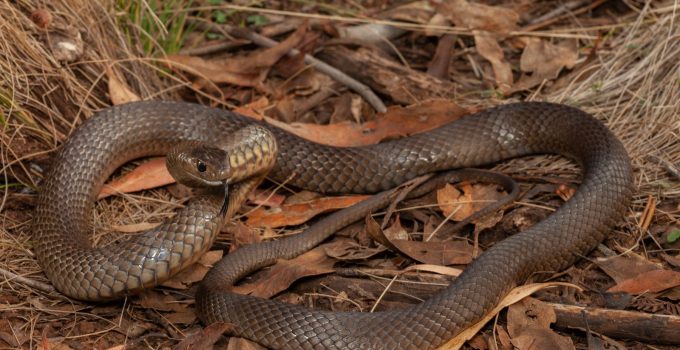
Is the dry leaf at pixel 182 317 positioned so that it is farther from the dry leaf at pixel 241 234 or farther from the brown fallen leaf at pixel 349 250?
the brown fallen leaf at pixel 349 250

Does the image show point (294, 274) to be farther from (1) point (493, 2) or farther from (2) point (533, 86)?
(1) point (493, 2)

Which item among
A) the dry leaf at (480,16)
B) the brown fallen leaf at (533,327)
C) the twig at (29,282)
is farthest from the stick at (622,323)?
the dry leaf at (480,16)

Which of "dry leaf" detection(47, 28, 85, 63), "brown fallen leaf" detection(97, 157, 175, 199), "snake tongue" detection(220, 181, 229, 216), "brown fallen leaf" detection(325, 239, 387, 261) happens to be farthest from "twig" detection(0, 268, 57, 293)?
"brown fallen leaf" detection(325, 239, 387, 261)

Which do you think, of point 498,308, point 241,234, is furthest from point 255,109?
point 498,308

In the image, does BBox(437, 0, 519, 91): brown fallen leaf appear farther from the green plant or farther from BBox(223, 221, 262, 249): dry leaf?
BBox(223, 221, 262, 249): dry leaf

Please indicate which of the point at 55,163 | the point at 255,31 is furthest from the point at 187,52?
the point at 55,163

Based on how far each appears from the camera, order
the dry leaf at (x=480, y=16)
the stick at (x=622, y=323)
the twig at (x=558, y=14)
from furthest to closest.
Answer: the twig at (x=558, y=14) → the dry leaf at (x=480, y=16) → the stick at (x=622, y=323)
